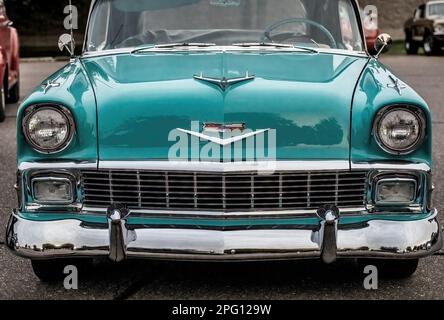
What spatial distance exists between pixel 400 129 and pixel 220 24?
4.88 feet

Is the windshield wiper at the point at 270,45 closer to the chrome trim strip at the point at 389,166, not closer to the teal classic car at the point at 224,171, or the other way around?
the teal classic car at the point at 224,171

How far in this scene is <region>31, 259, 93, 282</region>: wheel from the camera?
14.2ft

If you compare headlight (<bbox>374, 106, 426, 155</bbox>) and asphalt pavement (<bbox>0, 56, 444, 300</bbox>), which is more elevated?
headlight (<bbox>374, 106, 426, 155</bbox>)

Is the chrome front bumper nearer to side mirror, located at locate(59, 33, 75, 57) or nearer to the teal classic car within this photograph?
the teal classic car

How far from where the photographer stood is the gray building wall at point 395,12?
126ft

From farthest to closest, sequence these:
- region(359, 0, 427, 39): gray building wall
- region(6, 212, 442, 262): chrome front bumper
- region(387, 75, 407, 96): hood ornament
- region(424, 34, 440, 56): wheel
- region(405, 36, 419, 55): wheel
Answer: region(359, 0, 427, 39): gray building wall
region(405, 36, 419, 55): wheel
region(424, 34, 440, 56): wheel
region(387, 75, 407, 96): hood ornament
region(6, 212, 442, 262): chrome front bumper

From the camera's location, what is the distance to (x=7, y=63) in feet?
36.6

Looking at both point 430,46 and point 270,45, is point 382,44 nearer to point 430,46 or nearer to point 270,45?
point 270,45

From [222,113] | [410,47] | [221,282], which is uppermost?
[410,47]

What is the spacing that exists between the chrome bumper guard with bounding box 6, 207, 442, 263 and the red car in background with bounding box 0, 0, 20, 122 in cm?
673

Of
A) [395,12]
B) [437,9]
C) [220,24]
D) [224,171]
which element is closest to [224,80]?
[224,171]

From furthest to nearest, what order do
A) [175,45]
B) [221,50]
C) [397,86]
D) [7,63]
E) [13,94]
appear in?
[13,94] < [7,63] < [175,45] < [221,50] < [397,86]

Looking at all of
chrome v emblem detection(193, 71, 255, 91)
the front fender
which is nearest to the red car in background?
chrome v emblem detection(193, 71, 255, 91)
